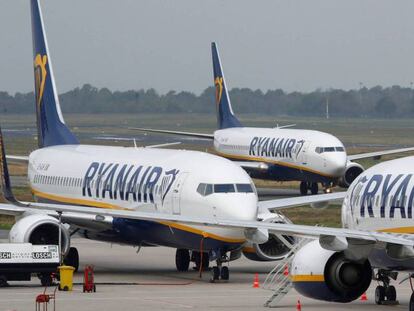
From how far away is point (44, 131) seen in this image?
47.3 metres

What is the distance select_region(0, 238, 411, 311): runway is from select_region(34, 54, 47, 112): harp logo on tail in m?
7.49

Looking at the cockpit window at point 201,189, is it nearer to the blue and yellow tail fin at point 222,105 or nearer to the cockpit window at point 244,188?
the cockpit window at point 244,188

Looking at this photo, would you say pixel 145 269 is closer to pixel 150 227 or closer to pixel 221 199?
pixel 150 227

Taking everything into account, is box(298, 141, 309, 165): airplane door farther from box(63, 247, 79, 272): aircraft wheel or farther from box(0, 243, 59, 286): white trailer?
box(0, 243, 59, 286): white trailer

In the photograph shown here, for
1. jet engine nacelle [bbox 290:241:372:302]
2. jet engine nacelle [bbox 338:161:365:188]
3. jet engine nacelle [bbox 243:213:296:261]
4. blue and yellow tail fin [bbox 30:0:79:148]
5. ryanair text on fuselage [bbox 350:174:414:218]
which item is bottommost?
jet engine nacelle [bbox 338:161:365:188]

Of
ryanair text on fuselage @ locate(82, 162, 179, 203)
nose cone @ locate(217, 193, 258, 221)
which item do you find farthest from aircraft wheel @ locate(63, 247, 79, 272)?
nose cone @ locate(217, 193, 258, 221)

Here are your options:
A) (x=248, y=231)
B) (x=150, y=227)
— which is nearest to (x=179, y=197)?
(x=150, y=227)

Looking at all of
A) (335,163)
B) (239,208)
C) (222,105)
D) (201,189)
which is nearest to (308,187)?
(335,163)

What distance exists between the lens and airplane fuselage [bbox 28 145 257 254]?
113 ft

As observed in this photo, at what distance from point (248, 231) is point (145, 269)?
48.5 ft

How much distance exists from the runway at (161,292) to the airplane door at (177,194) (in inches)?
75.1

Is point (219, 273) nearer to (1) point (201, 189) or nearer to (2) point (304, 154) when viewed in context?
(1) point (201, 189)

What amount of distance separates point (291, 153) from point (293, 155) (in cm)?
29

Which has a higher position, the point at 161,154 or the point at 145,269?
the point at 161,154
